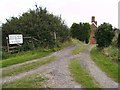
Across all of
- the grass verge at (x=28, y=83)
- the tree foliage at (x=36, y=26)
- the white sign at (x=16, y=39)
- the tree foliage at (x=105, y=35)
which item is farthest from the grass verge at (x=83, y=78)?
the tree foliage at (x=105, y=35)

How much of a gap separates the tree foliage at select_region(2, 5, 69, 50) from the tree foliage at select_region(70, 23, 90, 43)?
17920 mm

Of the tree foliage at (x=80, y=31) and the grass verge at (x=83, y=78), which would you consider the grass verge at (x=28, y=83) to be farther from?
the tree foliage at (x=80, y=31)

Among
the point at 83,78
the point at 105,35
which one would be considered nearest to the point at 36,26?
the point at 105,35

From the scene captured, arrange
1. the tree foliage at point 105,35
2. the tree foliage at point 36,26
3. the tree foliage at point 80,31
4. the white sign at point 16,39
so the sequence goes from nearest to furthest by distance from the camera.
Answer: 1. the white sign at point 16,39
2. the tree foliage at point 105,35
3. the tree foliage at point 36,26
4. the tree foliage at point 80,31

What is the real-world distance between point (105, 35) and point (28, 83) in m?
20.8

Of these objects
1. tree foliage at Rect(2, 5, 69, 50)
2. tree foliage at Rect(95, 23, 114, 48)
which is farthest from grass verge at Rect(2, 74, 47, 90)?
tree foliage at Rect(95, 23, 114, 48)

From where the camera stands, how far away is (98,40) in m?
33.4

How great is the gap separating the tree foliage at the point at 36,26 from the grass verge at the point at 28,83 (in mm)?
17257

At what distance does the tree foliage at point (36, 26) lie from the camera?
3381 cm

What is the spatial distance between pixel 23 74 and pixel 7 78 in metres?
1.31

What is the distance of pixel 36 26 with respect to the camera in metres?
35.0

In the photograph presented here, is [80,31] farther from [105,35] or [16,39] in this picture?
[16,39]

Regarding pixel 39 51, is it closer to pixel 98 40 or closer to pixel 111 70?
pixel 98 40

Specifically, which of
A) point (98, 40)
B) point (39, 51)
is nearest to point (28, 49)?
point (39, 51)
